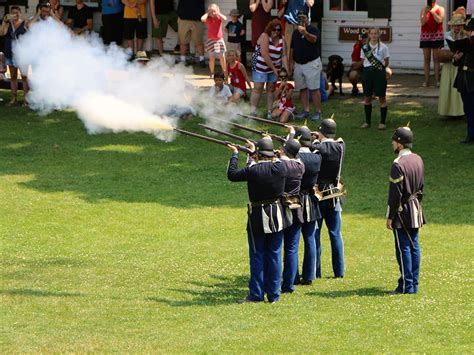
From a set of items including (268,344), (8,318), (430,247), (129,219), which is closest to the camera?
(268,344)

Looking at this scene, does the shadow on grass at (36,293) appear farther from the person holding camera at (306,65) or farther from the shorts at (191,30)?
the shorts at (191,30)

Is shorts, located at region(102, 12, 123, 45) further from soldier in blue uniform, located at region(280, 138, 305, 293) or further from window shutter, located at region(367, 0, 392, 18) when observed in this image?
soldier in blue uniform, located at region(280, 138, 305, 293)

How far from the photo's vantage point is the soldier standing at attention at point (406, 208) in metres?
15.0

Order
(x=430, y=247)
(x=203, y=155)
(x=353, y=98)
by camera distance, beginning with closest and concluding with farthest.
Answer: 1. (x=430, y=247)
2. (x=203, y=155)
3. (x=353, y=98)

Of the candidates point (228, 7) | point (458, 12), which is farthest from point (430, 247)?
point (228, 7)

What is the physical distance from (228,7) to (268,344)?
20192 millimetres

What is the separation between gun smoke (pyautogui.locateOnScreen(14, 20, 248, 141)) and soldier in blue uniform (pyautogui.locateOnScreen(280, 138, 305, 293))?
373cm

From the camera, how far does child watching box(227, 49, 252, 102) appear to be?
26.8 m

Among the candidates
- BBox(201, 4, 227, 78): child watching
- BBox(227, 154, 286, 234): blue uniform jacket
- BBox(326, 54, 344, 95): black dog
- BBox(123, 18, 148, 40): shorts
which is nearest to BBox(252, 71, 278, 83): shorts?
BBox(326, 54, 344, 95): black dog

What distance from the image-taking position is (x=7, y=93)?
30547mm

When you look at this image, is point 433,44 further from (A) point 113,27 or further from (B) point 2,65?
(B) point 2,65

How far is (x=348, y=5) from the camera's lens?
30672 millimetres

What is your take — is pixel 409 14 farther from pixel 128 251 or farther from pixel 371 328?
pixel 371 328

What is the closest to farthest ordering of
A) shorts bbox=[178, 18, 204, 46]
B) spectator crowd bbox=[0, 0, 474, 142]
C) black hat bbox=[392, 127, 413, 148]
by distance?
black hat bbox=[392, 127, 413, 148] → spectator crowd bbox=[0, 0, 474, 142] → shorts bbox=[178, 18, 204, 46]
